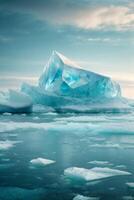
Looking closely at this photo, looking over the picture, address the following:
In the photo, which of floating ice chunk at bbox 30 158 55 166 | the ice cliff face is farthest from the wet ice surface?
the ice cliff face

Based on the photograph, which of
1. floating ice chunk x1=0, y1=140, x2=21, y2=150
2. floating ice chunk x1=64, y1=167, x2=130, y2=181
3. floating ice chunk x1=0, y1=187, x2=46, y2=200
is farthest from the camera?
floating ice chunk x1=0, y1=140, x2=21, y2=150

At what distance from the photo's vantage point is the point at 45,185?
233 inches

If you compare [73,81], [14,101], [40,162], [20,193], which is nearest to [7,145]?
[40,162]

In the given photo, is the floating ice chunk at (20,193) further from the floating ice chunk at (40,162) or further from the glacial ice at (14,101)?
the glacial ice at (14,101)

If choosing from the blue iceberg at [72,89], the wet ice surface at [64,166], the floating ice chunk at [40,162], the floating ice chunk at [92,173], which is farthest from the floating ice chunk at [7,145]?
the blue iceberg at [72,89]

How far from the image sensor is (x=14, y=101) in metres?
22.8

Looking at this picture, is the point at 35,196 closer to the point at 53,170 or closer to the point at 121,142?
the point at 53,170

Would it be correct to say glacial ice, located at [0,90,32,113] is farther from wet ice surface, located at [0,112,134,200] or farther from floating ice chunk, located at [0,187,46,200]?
floating ice chunk, located at [0,187,46,200]

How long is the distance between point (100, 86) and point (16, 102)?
6.43 m

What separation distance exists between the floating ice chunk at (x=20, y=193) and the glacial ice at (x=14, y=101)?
16.7 meters

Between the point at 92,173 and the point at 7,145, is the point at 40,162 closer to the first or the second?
the point at 92,173

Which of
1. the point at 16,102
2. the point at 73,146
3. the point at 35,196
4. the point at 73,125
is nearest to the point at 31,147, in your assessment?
the point at 73,146

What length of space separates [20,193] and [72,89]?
802 inches

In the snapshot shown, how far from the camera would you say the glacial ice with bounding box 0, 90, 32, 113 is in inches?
883
